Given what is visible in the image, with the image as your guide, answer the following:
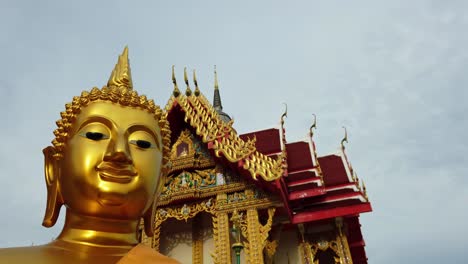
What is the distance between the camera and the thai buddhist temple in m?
7.86

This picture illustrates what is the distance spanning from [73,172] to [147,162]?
0.60 metres

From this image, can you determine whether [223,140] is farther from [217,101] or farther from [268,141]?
[217,101]

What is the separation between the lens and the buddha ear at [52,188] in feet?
11.7

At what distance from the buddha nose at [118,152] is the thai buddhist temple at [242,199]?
433cm

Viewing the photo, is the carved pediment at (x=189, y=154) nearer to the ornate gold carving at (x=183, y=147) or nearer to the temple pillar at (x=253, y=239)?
the ornate gold carving at (x=183, y=147)

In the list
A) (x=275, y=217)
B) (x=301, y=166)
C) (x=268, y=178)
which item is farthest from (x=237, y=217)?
(x=301, y=166)

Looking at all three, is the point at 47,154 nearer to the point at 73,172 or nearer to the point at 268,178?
the point at 73,172

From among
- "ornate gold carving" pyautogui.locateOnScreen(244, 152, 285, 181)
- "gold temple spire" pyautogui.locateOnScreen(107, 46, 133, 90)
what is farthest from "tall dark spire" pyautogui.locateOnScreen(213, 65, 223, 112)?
"gold temple spire" pyautogui.locateOnScreen(107, 46, 133, 90)

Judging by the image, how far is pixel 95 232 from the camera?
10.7ft

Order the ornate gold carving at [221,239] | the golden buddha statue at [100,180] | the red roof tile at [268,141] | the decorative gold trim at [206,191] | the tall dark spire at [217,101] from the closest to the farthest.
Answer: the golden buddha statue at [100,180] < the ornate gold carving at [221,239] < the decorative gold trim at [206,191] < the red roof tile at [268,141] < the tall dark spire at [217,101]

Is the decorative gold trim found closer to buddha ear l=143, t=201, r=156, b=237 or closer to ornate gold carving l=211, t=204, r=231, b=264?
ornate gold carving l=211, t=204, r=231, b=264

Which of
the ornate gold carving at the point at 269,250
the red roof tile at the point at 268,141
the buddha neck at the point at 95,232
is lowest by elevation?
the buddha neck at the point at 95,232

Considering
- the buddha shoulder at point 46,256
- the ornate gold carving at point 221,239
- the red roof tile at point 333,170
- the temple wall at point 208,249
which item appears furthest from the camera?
the red roof tile at point 333,170

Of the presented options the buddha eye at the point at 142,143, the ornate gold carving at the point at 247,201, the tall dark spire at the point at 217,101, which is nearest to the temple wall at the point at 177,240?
the ornate gold carving at the point at 247,201
